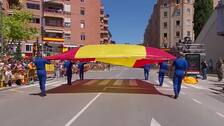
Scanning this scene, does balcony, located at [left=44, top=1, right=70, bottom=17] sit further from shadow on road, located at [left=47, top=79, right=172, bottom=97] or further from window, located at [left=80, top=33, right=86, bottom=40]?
shadow on road, located at [left=47, top=79, right=172, bottom=97]

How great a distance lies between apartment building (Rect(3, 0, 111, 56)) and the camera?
97812 mm

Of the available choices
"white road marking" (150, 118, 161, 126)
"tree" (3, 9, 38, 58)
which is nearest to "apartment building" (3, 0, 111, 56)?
→ "tree" (3, 9, 38, 58)

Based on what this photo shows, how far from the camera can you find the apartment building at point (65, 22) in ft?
321

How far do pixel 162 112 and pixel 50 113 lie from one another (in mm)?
3626

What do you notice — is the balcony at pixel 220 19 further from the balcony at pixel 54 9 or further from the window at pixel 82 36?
the window at pixel 82 36

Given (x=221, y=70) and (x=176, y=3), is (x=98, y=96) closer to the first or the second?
(x=221, y=70)

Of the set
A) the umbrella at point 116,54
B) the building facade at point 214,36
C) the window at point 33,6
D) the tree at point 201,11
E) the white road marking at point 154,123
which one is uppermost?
the window at point 33,6

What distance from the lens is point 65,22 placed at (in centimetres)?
10581

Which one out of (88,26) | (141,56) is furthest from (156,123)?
(88,26)

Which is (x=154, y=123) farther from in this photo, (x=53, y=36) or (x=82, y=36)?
(x=82, y=36)

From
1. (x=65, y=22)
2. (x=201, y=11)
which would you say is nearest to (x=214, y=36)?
(x=201, y=11)

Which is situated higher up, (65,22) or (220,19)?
(65,22)

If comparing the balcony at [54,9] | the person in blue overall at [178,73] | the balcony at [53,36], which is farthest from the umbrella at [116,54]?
the balcony at [54,9]

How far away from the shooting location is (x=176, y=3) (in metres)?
126
